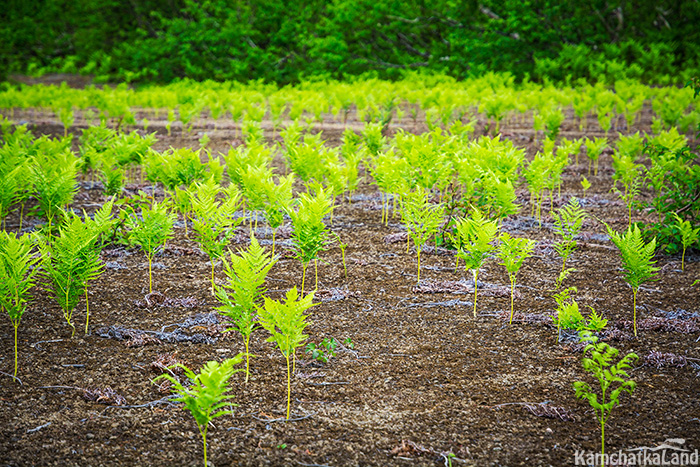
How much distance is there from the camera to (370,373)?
3186 millimetres

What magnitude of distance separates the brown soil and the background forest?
13.0m

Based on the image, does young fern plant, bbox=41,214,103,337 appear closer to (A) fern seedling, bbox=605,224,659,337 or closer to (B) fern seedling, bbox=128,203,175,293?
(B) fern seedling, bbox=128,203,175,293

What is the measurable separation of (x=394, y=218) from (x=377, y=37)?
17663 millimetres

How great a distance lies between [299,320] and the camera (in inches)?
111

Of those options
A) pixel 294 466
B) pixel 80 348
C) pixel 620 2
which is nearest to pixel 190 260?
pixel 80 348

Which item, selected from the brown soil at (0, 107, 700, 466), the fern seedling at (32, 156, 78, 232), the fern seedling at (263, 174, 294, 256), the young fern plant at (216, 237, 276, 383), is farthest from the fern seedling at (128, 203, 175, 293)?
the young fern plant at (216, 237, 276, 383)

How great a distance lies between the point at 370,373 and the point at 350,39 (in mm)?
20450

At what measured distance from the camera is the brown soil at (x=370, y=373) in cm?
255

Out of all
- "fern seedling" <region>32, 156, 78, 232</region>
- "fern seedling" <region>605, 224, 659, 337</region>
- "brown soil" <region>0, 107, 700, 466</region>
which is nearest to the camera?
"brown soil" <region>0, 107, 700, 466</region>

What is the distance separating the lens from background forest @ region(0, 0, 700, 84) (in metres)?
17.7

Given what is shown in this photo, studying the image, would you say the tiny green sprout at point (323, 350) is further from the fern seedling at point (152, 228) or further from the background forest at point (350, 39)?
the background forest at point (350, 39)

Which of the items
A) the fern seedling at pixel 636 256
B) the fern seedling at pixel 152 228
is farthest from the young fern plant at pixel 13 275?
the fern seedling at pixel 636 256

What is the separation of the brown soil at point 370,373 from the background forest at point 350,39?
13.0 metres

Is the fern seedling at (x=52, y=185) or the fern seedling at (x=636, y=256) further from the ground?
the fern seedling at (x=52, y=185)
